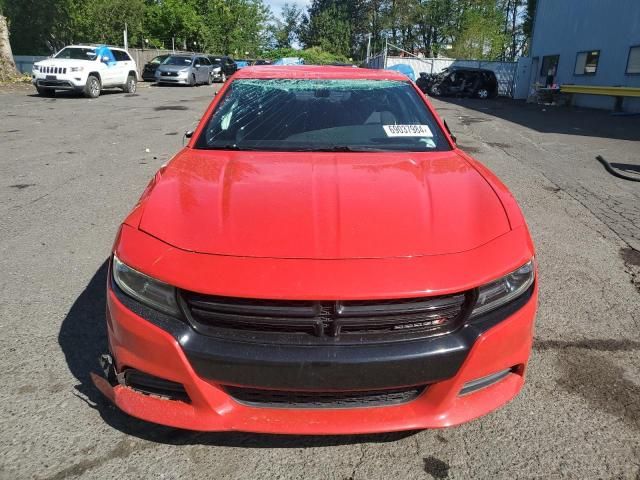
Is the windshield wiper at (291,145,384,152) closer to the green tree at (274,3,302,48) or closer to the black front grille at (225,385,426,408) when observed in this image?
the black front grille at (225,385,426,408)

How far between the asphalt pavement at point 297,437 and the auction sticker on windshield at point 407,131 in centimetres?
144

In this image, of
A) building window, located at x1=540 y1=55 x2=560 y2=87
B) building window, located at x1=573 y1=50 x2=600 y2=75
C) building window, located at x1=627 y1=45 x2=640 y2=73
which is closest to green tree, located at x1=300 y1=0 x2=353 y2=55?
building window, located at x1=540 y1=55 x2=560 y2=87

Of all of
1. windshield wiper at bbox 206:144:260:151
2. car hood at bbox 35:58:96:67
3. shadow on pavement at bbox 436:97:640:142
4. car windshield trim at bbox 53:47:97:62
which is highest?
car windshield trim at bbox 53:47:97:62

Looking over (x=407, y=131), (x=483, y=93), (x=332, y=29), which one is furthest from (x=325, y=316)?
(x=332, y=29)

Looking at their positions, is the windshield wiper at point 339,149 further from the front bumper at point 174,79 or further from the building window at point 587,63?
the front bumper at point 174,79

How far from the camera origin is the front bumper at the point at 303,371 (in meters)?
1.76

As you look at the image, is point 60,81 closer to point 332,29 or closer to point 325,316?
point 325,316

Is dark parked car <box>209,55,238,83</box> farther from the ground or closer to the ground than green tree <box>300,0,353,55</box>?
closer to the ground

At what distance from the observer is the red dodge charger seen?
177cm

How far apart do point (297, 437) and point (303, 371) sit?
579 millimetres

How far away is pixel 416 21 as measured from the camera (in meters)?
67.7

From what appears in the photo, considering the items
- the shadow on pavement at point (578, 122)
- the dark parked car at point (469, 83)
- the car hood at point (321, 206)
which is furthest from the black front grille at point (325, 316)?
the dark parked car at point (469, 83)

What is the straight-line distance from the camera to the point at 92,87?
17.6 metres

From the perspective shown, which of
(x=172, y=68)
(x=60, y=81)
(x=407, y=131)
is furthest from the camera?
(x=172, y=68)
